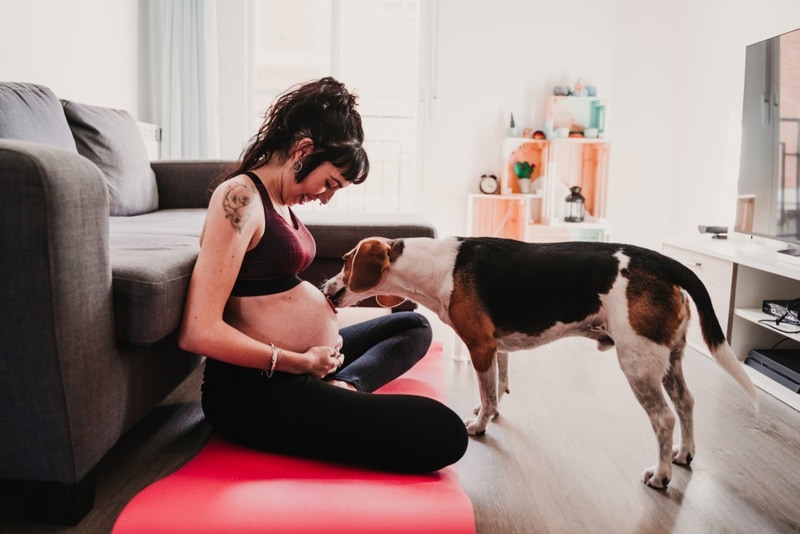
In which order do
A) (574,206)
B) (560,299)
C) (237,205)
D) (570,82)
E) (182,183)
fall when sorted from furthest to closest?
(570,82)
(574,206)
(182,183)
(560,299)
(237,205)

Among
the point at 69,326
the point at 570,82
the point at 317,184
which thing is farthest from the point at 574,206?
the point at 69,326

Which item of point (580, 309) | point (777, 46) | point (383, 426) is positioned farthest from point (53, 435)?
point (777, 46)

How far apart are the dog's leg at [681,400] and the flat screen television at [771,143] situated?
53.3 inches

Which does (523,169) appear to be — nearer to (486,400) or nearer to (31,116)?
(486,400)

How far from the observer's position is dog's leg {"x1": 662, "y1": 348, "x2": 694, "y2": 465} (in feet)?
5.65

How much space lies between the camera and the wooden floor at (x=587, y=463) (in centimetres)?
150

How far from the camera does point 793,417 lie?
86.8 inches

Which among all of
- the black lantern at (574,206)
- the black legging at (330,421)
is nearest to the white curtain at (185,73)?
the black lantern at (574,206)

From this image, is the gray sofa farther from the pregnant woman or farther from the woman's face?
the woman's face

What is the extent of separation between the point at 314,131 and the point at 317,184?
0.41 ft

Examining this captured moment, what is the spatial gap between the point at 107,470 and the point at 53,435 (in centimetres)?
44

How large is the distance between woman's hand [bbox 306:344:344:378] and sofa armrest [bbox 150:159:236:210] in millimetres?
2078

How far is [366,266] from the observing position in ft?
5.98

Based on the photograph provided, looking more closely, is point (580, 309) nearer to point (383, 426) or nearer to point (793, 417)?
point (383, 426)
